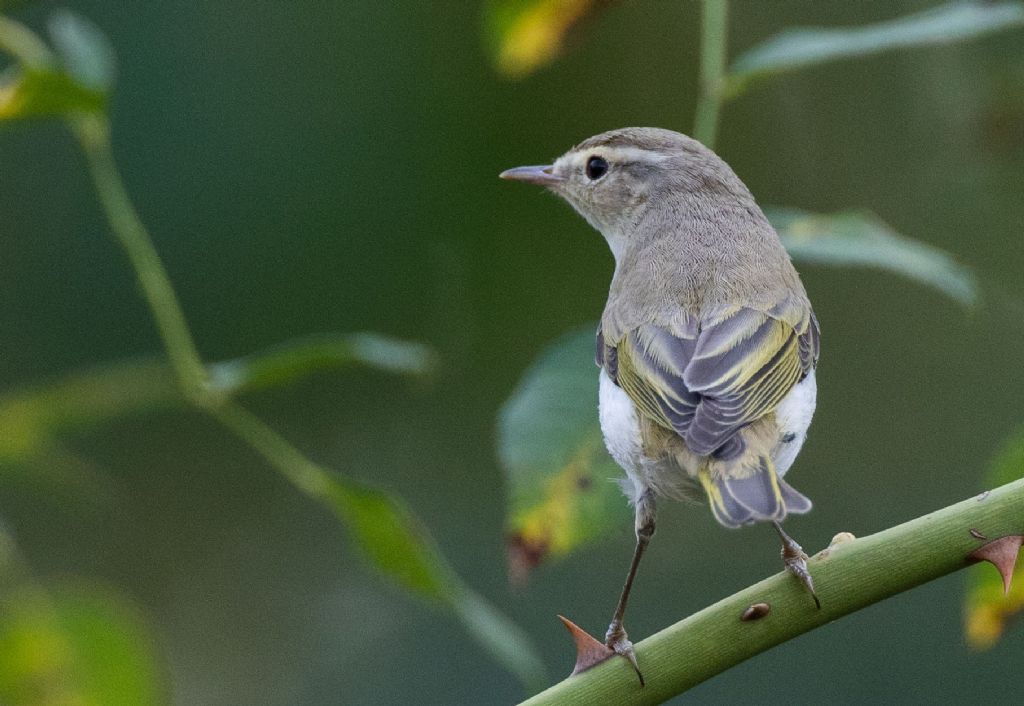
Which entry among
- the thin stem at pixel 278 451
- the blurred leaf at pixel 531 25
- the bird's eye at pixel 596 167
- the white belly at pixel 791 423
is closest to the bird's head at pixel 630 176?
the bird's eye at pixel 596 167

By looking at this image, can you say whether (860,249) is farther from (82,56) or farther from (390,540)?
(82,56)

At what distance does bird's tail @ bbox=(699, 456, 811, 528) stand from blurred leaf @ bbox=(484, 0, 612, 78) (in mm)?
1037

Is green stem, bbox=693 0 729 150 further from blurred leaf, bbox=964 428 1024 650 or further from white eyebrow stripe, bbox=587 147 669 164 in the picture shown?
white eyebrow stripe, bbox=587 147 669 164

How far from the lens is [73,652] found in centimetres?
257

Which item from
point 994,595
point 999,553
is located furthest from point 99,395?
point 999,553

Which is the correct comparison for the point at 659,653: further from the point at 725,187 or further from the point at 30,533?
the point at 30,533

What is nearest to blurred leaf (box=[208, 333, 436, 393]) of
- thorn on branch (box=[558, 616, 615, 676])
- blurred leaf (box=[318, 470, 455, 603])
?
blurred leaf (box=[318, 470, 455, 603])

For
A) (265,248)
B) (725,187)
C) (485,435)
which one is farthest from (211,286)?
(725,187)

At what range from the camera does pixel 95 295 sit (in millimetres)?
5875

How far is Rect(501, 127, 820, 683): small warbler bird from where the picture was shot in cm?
266

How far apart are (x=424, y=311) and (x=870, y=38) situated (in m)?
3.31

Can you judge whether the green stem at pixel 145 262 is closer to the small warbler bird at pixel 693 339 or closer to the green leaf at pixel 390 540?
the green leaf at pixel 390 540

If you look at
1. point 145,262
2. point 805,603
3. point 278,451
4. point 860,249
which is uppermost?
point 145,262

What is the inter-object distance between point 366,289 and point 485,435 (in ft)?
2.64
